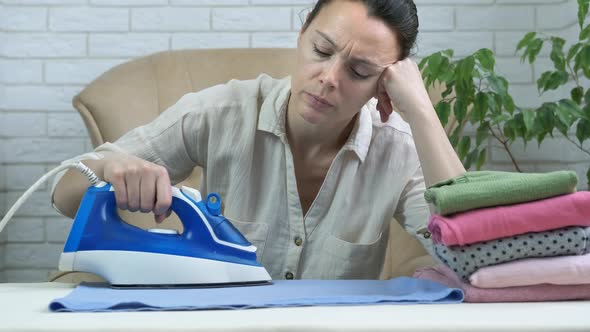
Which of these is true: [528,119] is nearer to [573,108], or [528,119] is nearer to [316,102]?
[573,108]

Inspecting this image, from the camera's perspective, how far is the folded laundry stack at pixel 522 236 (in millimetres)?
998

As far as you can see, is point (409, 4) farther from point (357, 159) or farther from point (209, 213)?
point (209, 213)

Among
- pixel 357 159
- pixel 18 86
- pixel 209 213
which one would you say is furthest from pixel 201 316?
pixel 18 86

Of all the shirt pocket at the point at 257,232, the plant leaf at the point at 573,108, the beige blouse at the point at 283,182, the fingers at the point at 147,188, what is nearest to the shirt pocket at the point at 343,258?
the beige blouse at the point at 283,182

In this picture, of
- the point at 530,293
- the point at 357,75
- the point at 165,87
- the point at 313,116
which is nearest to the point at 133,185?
the point at 313,116

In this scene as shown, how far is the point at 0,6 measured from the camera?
2484mm

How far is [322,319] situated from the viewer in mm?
826

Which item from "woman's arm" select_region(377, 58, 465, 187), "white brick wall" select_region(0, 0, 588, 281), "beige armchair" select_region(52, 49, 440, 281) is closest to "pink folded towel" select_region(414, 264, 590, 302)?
"woman's arm" select_region(377, 58, 465, 187)

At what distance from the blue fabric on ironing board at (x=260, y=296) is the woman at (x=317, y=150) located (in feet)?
1.06

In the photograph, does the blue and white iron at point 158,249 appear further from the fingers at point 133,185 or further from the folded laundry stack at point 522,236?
the folded laundry stack at point 522,236

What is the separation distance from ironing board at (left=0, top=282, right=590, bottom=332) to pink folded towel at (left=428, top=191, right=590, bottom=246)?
3.9 inches

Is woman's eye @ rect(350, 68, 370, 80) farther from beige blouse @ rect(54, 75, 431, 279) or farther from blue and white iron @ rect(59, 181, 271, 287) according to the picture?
blue and white iron @ rect(59, 181, 271, 287)

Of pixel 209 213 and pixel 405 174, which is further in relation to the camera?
pixel 405 174

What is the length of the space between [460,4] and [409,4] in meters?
1.19
